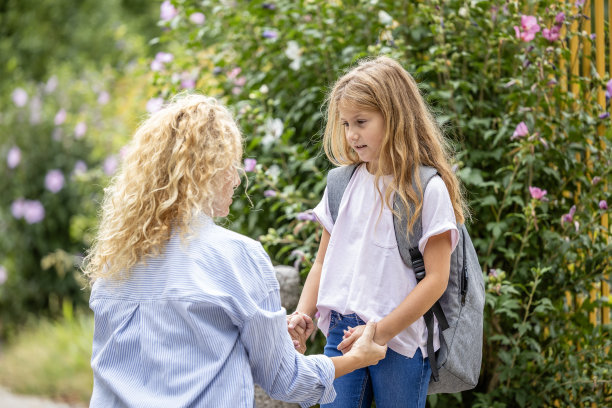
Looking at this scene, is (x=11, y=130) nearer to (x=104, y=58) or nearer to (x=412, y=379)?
(x=104, y=58)

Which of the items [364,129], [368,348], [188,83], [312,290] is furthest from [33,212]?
[368,348]

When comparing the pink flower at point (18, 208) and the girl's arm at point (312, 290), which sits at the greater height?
the girl's arm at point (312, 290)

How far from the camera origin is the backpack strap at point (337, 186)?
7.09ft

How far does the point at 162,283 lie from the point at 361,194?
2.42 ft

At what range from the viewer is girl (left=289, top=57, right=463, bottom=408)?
6.28 feet

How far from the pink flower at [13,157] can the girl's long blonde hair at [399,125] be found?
5125 mm

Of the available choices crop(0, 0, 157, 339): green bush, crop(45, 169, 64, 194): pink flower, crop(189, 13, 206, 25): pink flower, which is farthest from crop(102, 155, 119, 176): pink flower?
crop(189, 13, 206, 25): pink flower

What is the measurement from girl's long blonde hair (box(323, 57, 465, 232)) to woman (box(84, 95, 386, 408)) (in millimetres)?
461

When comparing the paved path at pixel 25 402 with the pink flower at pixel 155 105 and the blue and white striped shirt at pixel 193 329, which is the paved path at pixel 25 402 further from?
the blue and white striped shirt at pixel 193 329

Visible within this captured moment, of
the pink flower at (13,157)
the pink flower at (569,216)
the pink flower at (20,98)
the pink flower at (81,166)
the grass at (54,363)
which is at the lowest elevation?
the grass at (54,363)

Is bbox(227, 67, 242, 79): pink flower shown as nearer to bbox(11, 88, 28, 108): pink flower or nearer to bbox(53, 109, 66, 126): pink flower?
bbox(53, 109, 66, 126): pink flower

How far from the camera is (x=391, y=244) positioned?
6.53 ft

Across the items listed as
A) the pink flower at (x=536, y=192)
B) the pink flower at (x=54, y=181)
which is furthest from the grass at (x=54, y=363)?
the pink flower at (x=536, y=192)

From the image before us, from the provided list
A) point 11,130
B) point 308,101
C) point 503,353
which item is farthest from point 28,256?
point 503,353
